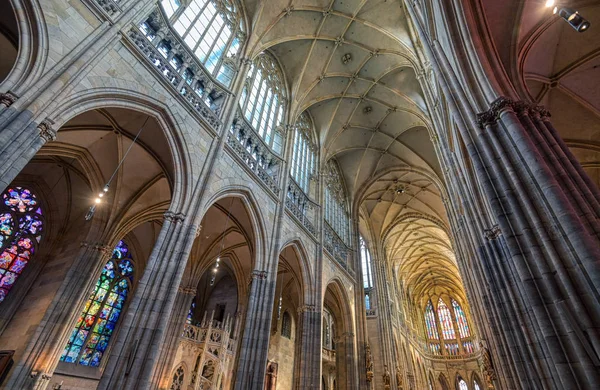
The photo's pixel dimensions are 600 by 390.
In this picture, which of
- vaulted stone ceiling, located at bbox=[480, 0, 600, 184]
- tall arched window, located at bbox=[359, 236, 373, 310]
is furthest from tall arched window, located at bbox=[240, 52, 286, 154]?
tall arched window, located at bbox=[359, 236, 373, 310]

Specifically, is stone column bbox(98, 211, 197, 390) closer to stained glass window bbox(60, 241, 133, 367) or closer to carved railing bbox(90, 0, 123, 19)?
carved railing bbox(90, 0, 123, 19)

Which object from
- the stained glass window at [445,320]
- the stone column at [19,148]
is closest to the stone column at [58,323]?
the stone column at [19,148]

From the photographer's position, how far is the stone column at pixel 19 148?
4219 millimetres

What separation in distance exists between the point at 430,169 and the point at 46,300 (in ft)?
62.7

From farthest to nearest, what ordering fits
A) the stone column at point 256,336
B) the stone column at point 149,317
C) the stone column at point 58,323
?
the stone column at point 58,323 → the stone column at point 256,336 → the stone column at point 149,317

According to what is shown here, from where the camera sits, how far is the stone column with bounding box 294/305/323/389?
413 inches

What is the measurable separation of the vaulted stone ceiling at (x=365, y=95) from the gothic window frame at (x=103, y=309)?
10.2 metres

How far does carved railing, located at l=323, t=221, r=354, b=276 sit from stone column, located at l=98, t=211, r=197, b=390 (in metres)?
8.83

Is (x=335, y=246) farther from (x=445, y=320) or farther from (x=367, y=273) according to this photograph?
(x=445, y=320)

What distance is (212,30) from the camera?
10195mm

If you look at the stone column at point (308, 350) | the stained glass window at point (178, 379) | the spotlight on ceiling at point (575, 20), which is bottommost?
the stained glass window at point (178, 379)

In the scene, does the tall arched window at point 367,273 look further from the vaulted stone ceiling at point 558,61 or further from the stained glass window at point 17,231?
the stained glass window at point 17,231

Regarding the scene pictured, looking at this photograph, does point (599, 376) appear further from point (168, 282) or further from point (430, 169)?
point (430, 169)

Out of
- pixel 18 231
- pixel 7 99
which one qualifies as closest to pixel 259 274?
pixel 7 99
